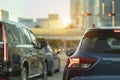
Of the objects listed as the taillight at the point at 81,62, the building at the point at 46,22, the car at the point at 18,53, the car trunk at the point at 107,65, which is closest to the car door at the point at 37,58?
the car at the point at 18,53

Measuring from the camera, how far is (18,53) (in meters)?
11.2

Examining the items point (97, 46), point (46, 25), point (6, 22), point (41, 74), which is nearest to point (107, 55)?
point (97, 46)

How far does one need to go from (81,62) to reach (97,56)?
30cm

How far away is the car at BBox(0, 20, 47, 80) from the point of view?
1023cm

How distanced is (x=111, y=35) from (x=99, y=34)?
0.68 ft

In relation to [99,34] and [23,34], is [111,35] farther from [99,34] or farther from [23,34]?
[23,34]

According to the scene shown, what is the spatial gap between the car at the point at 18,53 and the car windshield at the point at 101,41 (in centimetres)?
207

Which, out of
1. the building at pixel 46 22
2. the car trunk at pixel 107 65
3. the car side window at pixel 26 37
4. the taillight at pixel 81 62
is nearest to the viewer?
the car trunk at pixel 107 65

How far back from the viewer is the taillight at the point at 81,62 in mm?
8398

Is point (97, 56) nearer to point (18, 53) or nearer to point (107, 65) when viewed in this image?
point (107, 65)

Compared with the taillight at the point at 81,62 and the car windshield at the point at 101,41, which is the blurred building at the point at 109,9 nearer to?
the car windshield at the point at 101,41

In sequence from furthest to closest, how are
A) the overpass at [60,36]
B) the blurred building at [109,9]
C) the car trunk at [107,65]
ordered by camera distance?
the overpass at [60,36], the blurred building at [109,9], the car trunk at [107,65]

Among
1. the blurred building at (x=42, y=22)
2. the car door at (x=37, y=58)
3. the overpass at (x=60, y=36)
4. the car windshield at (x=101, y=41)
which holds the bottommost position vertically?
the overpass at (x=60, y=36)

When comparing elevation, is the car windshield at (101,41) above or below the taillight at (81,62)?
above
